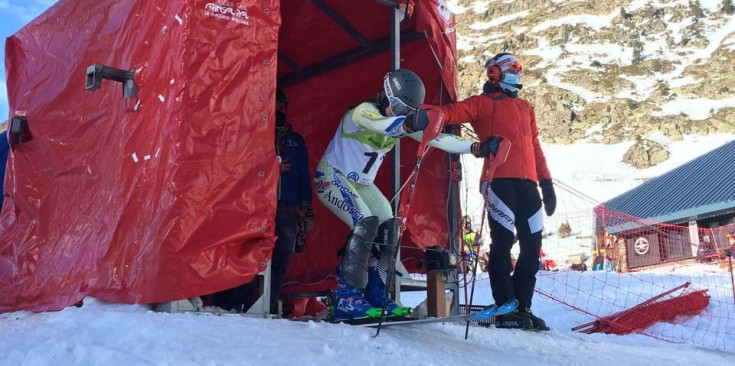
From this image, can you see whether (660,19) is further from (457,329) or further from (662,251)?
(457,329)

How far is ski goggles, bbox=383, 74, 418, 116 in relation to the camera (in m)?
4.11

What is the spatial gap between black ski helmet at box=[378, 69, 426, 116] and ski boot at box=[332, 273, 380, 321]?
3.63 feet

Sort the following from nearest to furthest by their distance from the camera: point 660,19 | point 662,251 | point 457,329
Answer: point 457,329, point 662,251, point 660,19

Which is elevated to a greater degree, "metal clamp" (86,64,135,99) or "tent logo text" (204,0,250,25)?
"tent logo text" (204,0,250,25)

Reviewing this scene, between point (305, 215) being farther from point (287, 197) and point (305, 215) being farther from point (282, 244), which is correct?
point (282, 244)

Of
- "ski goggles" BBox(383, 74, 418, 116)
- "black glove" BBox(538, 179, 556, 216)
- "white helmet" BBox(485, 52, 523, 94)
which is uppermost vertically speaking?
"white helmet" BBox(485, 52, 523, 94)

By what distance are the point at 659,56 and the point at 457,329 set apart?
76.9 meters

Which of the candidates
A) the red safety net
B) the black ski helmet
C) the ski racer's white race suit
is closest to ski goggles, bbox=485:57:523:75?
the ski racer's white race suit

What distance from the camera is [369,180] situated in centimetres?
447

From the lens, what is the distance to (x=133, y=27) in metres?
3.95

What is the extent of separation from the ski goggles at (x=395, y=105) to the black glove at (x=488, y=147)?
0.47m

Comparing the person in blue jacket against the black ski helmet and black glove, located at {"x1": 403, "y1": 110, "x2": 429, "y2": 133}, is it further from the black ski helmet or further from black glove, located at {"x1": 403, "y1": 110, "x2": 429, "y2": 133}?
black glove, located at {"x1": 403, "y1": 110, "x2": 429, "y2": 133}

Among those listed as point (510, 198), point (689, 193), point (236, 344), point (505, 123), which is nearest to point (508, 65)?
point (505, 123)

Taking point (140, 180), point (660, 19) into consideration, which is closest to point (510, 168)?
point (140, 180)
